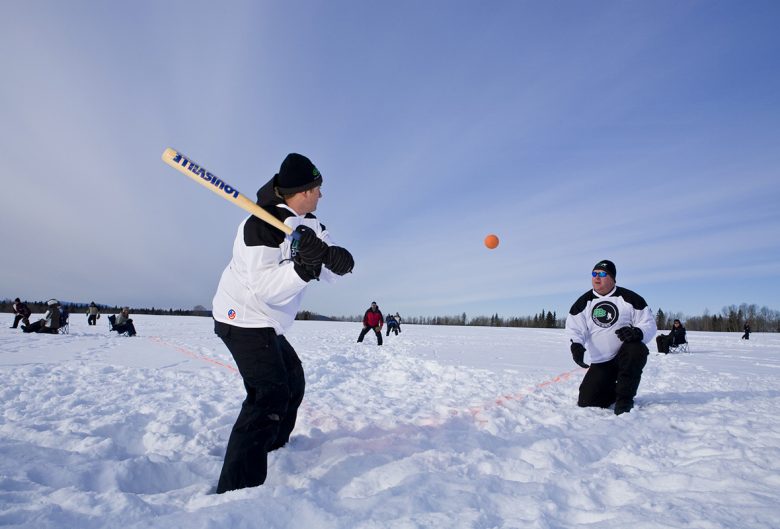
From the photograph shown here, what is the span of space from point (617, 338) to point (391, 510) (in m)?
3.79

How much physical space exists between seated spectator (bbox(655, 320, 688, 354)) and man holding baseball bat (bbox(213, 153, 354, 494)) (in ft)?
51.6

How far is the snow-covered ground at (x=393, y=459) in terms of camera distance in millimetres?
1813

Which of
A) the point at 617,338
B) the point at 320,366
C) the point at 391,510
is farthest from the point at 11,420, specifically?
the point at 617,338

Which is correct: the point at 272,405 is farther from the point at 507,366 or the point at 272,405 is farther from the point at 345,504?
the point at 507,366

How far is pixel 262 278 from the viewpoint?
7.64 ft

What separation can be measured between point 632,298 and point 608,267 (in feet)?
1.42

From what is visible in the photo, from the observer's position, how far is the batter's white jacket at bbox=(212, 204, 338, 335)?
7.55ft

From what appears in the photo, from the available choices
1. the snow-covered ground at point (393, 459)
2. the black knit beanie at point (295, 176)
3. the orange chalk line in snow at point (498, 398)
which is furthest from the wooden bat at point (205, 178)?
the orange chalk line in snow at point (498, 398)

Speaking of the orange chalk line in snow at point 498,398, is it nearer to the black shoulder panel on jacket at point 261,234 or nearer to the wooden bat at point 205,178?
the black shoulder panel on jacket at point 261,234

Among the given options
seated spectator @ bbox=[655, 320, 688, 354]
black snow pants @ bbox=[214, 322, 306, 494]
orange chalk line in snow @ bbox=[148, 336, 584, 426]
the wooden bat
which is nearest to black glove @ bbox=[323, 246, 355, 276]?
the wooden bat

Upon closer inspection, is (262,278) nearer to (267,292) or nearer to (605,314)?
(267,292)

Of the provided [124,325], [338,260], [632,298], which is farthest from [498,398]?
[124,325]

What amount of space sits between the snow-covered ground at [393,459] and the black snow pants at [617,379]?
0.22m

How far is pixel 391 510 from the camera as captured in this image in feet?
6.25
